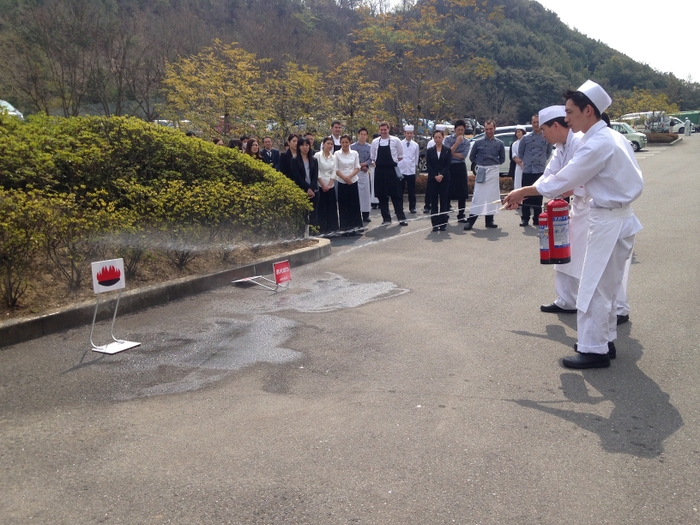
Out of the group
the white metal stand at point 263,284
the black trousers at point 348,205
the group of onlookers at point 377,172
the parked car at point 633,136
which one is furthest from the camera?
the parked car at point 633,136

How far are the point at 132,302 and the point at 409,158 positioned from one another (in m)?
9.71

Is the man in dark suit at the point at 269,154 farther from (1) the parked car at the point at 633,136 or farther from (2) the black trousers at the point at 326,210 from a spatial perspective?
(1) the parked car at the point at 633,136

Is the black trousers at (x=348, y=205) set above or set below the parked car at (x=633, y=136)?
below

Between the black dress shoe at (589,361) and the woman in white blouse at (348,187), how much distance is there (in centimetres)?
749

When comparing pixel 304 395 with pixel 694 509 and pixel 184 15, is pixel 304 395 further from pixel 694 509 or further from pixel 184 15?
pixel 184 15

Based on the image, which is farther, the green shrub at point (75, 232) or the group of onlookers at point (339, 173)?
the group of onlookers at point (339, 173)

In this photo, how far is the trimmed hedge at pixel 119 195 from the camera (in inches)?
282

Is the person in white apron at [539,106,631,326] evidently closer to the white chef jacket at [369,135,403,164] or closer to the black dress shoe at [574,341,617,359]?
the black dress shoe at [574,341,617,359]

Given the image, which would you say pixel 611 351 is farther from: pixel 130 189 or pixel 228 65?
pixel 228 65

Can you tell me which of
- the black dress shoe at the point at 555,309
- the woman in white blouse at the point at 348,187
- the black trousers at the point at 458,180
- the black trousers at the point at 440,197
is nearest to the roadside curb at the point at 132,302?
the woman in white blouse at the point at 348,187

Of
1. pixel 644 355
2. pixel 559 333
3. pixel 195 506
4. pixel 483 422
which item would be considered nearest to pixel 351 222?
pixel 559 333

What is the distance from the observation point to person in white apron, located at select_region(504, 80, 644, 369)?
5.50 metres

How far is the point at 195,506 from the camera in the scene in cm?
364

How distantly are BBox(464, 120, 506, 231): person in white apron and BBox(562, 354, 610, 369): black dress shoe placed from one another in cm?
735
